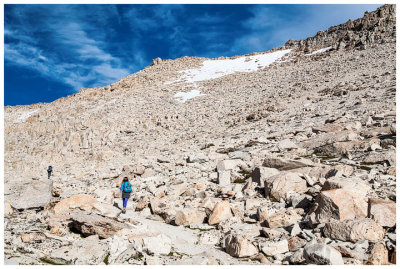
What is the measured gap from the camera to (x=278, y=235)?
7043 mm

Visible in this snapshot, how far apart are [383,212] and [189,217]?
5.70m

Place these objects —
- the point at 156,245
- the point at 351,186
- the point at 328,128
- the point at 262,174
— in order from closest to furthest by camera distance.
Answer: the point at 156,245 < the point at 351,186 < the point at 262,174 < the point at 328,128

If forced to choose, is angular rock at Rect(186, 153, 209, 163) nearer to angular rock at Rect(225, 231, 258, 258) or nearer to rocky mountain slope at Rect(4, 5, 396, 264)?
rocky mountain slope at Rect(4, 5, 396, 264)

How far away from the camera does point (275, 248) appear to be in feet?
20.7

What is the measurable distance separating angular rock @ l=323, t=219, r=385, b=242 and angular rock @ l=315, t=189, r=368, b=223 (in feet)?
1.72

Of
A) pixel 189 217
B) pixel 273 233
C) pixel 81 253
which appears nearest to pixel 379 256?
pixel 273 233

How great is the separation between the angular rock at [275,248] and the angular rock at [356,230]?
1097mm

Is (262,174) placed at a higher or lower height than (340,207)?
higher

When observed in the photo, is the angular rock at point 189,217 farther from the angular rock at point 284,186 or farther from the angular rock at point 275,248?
the angular rock at point 275,248

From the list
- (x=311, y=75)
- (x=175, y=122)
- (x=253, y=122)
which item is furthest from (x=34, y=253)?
(x=311, y=75)

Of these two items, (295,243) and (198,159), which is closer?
(295,243)

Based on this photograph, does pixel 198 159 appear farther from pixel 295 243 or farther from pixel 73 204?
pixel 295 243

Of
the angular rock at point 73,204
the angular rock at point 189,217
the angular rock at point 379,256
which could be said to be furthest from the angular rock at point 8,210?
the angular rock at point 379,256

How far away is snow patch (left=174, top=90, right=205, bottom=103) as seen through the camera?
4878 cm
